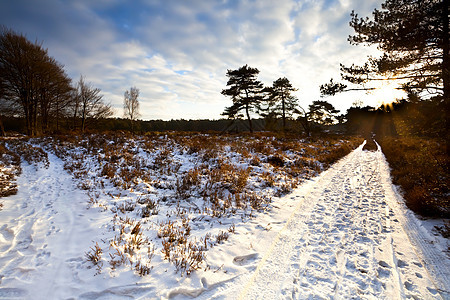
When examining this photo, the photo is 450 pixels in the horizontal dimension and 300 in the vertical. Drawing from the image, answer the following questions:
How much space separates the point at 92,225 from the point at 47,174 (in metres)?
5.10

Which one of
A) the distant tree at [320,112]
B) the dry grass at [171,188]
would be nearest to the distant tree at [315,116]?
the distant tree at [320,112]

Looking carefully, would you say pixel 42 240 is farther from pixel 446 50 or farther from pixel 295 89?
pixel 295 89

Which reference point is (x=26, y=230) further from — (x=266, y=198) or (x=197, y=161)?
(x=197, y=161)

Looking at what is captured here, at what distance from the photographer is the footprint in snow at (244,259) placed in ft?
10.2

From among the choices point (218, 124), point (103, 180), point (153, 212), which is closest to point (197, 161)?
point (103, 180)

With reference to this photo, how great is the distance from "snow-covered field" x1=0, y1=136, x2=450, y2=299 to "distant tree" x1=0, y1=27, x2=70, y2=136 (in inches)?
740

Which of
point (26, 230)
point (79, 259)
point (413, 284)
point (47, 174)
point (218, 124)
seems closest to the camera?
point (413, 284)

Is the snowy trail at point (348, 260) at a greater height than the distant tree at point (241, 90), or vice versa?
the distant tree at point (241, 90)

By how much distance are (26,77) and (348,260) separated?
94.3ft

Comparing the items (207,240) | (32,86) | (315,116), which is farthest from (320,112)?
(32,86)

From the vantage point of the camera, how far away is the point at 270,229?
422cm

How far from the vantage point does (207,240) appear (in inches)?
147

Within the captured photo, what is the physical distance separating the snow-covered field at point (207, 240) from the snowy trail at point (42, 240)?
0.7 inches

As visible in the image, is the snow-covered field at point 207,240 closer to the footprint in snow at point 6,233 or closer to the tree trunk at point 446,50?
the footprint in snow at point 6,233
